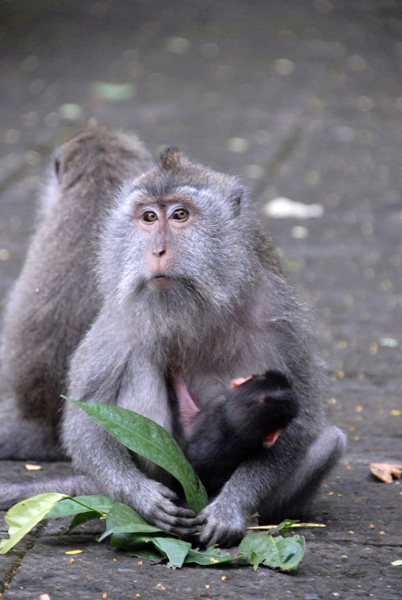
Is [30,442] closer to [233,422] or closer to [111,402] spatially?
[111,402]

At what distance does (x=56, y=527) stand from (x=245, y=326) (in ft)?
3.38

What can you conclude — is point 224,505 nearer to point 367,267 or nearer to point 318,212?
point 367,267

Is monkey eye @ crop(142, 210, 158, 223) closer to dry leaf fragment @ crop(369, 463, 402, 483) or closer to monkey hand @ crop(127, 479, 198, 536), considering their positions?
monkey hand @ crop(127, 479, 198, 536)

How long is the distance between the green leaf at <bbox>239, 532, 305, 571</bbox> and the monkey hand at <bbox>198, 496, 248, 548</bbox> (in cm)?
7

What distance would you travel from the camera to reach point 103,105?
1131 centimetres

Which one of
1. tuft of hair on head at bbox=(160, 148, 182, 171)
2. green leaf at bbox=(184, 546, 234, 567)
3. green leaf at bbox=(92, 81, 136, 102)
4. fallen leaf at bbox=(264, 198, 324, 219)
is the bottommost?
green leaf at bbox=(184, 546, 234, 567)

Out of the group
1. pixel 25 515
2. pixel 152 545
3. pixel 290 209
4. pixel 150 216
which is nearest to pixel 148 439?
pixel 152 545

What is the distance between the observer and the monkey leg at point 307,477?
359 centimetres

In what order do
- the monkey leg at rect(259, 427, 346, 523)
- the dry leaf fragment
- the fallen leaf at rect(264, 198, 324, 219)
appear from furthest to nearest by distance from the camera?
the fallen leaf at rect(264, 198, 324, 219) → the dry leaf fragment → the monkey leg at rect(259, 427, 346, 523)

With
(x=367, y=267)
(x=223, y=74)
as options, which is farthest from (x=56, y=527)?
(x=223, y=74)

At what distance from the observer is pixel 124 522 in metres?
3.20

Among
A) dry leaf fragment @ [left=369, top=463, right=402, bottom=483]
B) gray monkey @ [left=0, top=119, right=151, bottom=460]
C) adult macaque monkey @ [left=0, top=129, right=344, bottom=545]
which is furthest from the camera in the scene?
gray monkey @ [left=0, top=119, right=151, bottom=460]

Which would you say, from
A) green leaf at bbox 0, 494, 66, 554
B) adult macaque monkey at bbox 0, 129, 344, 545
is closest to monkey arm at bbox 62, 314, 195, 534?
adult macaque monkey at bbox 0, 129, 344, 545

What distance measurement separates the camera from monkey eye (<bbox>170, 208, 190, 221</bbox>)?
3465 mm
